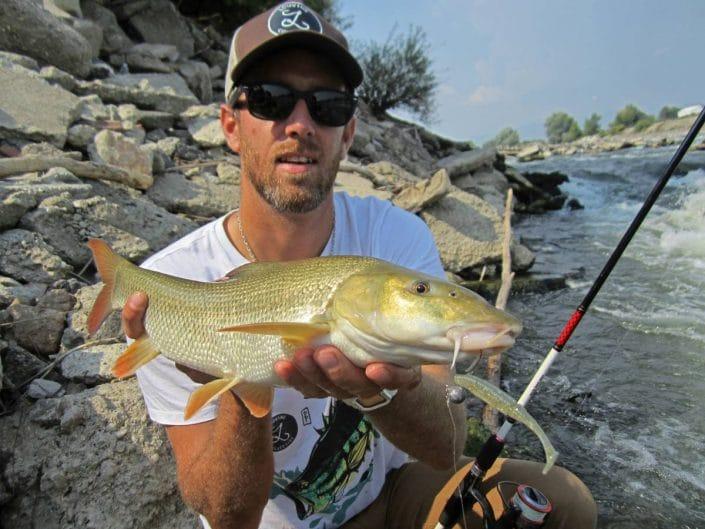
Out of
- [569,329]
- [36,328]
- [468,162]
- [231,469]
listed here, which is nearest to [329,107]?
[231,469]

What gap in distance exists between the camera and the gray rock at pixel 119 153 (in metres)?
5.51

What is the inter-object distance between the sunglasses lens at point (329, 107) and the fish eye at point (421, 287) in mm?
1203

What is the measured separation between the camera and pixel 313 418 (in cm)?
229

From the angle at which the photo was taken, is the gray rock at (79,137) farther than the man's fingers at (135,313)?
Yes

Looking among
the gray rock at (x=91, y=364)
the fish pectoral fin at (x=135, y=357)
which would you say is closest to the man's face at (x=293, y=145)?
the fish pectoral fin at (x=135, y=357)

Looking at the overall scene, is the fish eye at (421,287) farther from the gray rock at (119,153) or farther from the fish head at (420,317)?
the gray rock at (119,153)

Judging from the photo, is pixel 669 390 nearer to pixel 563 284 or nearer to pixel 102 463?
pixel 563 284

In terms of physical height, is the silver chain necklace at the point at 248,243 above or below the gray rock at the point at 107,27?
below

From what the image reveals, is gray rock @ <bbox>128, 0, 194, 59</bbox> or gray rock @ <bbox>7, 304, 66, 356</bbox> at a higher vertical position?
gray rock @ <bbox>128, 0, 194, 59</bbox>

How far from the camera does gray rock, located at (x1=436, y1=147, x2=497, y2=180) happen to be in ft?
49.9

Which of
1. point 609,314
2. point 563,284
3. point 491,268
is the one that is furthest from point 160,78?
point 609,314

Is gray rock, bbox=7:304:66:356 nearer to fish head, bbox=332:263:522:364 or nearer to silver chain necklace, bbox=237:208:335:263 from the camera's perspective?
silver chain necklace, bbox=237:208:335:263

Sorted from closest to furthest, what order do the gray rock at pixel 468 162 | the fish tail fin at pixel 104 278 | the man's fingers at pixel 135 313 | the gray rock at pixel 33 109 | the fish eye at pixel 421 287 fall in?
the fish eye at pixel 421 287 < the man's fingers at pixel 135 313 < the fish tail fin at pixel 104 278 < the gray rock at pixel 33 109 < the gray rock at pixel 468 162

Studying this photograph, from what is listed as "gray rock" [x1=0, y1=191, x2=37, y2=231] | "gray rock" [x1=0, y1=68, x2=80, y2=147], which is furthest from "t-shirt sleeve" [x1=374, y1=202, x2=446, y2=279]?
"gray rock" [x1=0, y1=68, x2=80, y2=147]
